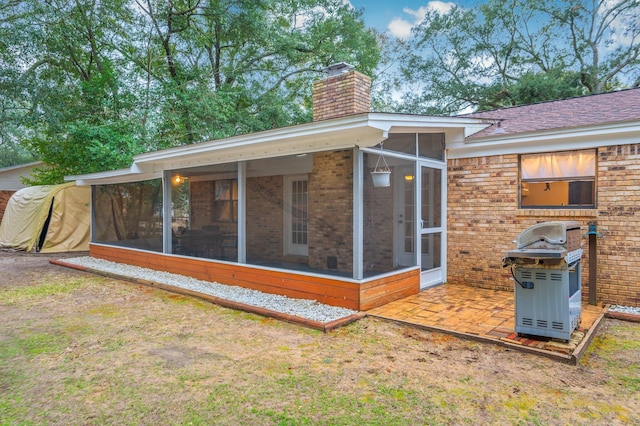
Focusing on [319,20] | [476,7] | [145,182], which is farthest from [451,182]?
[476,7]

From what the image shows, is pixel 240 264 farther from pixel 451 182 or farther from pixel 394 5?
pixel 394 5

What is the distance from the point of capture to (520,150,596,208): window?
17.4 ft

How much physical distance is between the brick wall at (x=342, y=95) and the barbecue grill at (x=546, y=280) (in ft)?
12.2

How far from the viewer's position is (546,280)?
3.65 m

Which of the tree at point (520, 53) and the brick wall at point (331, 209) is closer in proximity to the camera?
the brick wall at point (331, 209)

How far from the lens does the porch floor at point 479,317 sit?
3.64m

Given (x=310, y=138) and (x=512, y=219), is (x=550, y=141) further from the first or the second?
(x=310, y=138)

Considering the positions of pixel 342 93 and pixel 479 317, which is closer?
pixel 479 317

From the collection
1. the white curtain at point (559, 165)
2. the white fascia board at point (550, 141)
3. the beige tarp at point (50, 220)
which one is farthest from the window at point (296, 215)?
the beige tarp at point (50, 220)

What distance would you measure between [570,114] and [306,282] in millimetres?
5153

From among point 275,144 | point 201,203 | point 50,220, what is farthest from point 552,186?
point 50,220

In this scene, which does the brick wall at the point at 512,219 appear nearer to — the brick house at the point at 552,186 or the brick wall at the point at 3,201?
the brick house at the point at 552,186

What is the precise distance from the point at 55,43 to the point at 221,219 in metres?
8.53

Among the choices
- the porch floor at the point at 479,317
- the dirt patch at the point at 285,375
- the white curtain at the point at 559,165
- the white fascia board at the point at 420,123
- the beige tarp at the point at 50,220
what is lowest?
the dirt patch at the point at 285,375
